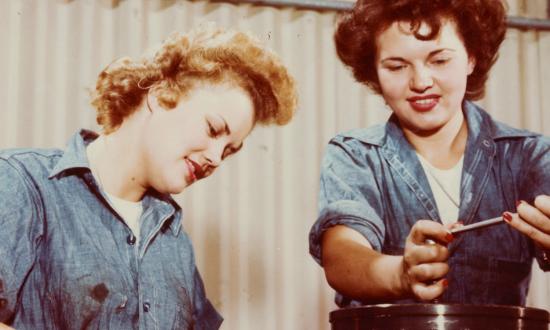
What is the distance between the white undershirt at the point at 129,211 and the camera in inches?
31.4

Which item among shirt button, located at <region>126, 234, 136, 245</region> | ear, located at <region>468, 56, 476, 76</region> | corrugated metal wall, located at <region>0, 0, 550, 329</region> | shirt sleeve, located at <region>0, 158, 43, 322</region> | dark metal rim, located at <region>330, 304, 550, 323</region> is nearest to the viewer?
dark metal rim, located at <region>330, 304, 550, 323</region>

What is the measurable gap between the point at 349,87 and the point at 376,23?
24 cm

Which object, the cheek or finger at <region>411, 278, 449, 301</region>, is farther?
the cheek

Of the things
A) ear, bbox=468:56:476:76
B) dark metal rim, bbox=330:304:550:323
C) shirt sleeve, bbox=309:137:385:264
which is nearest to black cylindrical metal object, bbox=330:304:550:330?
dark metal rim, bbox=330:304:550:323

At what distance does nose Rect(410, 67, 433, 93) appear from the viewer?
A: 2.70 feet

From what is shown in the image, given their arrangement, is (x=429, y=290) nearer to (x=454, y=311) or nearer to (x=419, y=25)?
(x=454, y=311)

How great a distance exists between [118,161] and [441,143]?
0.36 meters

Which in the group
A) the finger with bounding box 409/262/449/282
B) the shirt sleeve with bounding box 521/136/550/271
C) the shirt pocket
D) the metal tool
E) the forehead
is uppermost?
the forehead

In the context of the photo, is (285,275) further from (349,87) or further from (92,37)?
(92,37)

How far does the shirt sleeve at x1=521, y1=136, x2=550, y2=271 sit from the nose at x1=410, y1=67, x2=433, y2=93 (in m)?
0.13

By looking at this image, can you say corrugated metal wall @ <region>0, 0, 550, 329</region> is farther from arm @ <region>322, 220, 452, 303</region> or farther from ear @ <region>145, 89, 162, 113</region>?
arm @ <region>322, 220, 452, 303</region>

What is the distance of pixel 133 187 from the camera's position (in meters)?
0.81

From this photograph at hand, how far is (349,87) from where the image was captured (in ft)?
3.64

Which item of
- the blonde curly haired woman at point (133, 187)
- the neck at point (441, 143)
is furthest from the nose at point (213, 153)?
the neck at point (441, 143)
